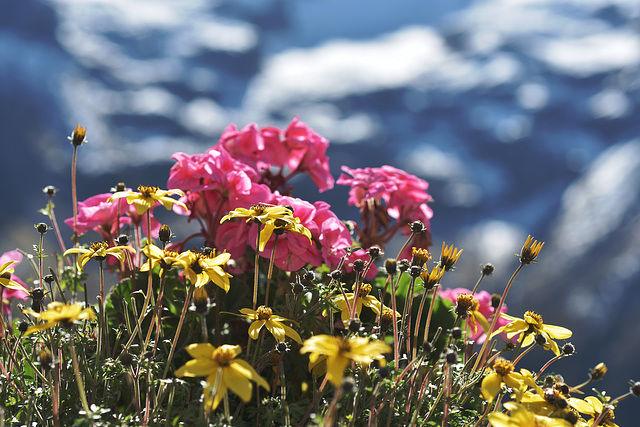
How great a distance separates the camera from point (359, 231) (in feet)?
4.52

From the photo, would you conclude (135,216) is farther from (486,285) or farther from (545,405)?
(486,285)

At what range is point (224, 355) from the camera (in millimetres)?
640

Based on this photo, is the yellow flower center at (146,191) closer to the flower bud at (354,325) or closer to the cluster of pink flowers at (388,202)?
the flower bud at (354,325)

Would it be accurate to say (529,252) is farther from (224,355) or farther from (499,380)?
(224,355)

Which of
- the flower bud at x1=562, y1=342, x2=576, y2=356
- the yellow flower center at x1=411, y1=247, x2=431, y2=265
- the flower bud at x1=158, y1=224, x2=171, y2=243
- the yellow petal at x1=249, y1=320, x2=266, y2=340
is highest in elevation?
the flower bud at x1=158, y1=224, x2=171, y2=243

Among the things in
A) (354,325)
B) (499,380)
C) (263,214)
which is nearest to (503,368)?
(499,380)

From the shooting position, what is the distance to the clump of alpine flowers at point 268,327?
2.32 feet

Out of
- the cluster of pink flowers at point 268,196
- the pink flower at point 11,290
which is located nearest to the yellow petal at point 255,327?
the cluster of pink flowers at point 268,196

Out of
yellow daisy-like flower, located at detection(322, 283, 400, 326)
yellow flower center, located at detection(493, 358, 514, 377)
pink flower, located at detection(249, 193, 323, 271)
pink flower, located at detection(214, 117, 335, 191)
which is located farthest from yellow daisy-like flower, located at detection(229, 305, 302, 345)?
pink flower, located at detection(214, 117, 335, 191)

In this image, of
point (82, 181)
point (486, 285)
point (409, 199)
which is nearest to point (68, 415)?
point (409, 199)

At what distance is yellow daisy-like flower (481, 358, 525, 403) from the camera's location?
743mm

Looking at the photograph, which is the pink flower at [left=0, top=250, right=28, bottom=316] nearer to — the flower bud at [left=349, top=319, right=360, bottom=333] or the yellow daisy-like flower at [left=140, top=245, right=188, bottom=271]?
the yellow daisy-like flower at [left=140, top=245, right=188, bottom=271]

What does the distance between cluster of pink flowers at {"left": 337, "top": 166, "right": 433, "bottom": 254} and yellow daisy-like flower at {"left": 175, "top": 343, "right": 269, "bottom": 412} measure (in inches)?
30.1

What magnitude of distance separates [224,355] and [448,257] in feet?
1.35
